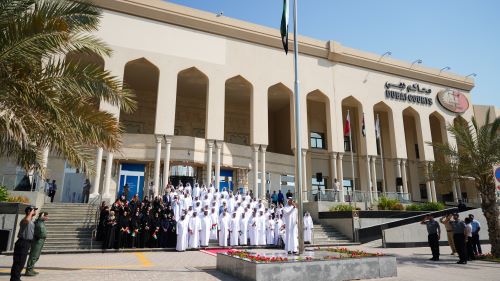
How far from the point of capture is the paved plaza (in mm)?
7168

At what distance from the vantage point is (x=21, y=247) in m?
6.33

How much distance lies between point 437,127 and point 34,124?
34926 millimetres

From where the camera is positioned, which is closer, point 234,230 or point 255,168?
point 234,230

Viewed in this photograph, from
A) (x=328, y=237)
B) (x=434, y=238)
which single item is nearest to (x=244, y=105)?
(x=328, y=237)

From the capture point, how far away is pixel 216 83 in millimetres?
21641

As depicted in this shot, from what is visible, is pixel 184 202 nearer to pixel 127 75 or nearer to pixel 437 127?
pixel 127 75

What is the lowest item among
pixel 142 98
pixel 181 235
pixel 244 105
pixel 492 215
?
pixel 181 235

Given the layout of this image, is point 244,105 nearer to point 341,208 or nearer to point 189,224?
point 341,208

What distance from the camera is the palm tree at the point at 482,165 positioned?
10992mm

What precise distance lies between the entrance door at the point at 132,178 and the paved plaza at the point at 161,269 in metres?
11.7

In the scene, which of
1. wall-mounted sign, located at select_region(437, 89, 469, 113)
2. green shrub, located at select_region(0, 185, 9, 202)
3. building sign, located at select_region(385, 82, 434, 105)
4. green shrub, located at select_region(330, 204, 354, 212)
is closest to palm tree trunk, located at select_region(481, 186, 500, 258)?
green shrub, located at select_region(330, 204, 354, 212)

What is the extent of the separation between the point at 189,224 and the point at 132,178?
1069cm

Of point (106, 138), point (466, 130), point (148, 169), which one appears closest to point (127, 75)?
point (148, 169)

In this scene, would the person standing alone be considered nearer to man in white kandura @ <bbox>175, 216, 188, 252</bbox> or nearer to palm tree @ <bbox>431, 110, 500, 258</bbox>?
palm tree @ <bbox>431, 110, 500, 258</bbox>
